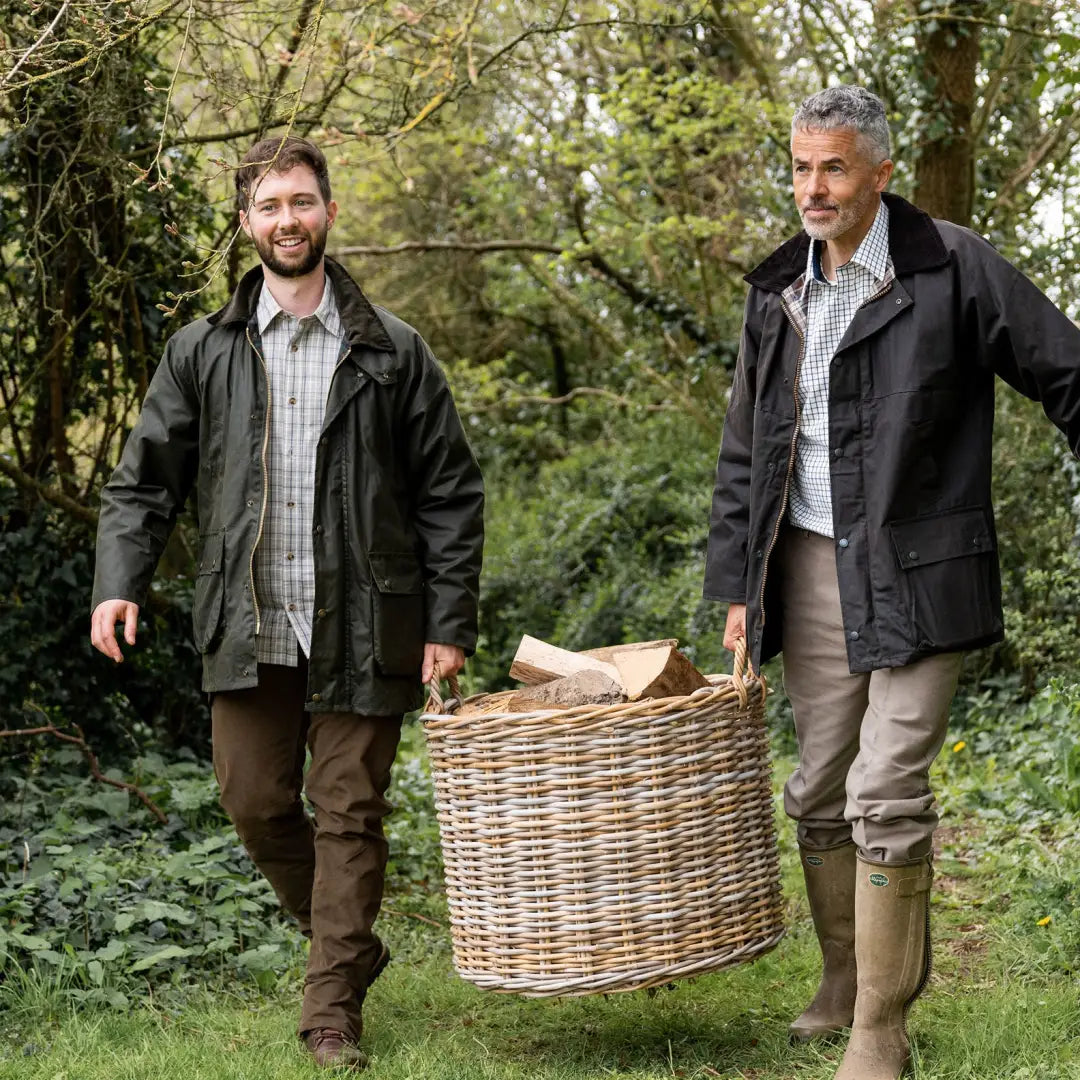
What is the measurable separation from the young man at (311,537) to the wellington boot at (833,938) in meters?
1.05

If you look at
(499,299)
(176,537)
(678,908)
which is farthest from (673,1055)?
(499,299)

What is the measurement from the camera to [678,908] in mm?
3270

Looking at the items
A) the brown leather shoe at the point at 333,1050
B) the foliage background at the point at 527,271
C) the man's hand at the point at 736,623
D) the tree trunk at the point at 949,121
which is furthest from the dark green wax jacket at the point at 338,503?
the tree trunk at the point at 949,121

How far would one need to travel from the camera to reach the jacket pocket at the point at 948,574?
10.0 ft

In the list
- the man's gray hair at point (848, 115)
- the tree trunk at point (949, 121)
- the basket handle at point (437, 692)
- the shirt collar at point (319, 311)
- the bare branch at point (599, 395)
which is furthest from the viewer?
the bare branch at point (599, 395)

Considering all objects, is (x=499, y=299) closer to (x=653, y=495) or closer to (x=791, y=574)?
(x=653, y=495)

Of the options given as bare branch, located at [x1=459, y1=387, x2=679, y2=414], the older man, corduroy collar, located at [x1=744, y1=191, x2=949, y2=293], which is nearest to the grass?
the older man

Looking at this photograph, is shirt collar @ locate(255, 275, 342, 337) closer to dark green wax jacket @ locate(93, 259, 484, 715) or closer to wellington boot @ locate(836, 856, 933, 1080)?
dark green wax jacket @ locate(93, 259, 484, 715)

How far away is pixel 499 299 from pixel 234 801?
34.4ft

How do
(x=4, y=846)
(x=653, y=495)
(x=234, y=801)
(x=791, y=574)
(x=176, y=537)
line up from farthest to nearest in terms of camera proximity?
(x=653, y=495), (x=176, y=537), (x=4, y=846), (x=234, y=801), (x=791, y=574)

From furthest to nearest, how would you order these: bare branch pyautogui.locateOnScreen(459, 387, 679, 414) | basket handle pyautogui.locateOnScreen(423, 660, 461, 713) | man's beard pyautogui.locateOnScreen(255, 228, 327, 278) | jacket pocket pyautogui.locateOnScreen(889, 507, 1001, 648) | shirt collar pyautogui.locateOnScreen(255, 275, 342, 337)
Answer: bare branch pyautogui.locateOnScreen(459, 387, 679, 414), shirt collar pyautogui.locateOnScreen(255, 275, 342, 337), man's beard pyautogui.locateOnScreen(255, 228, 327, 278), basket handle pyautogui.locateOnScreen(423, 660, 461, 713), jacket pocket pyautogui.locateOnScreen(889, 507, 1001, 648)

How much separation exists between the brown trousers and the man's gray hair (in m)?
1.79

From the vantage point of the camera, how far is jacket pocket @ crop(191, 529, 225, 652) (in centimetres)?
368

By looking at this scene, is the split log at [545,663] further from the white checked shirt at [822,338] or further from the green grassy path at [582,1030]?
the green grassy path at [582,1030]
